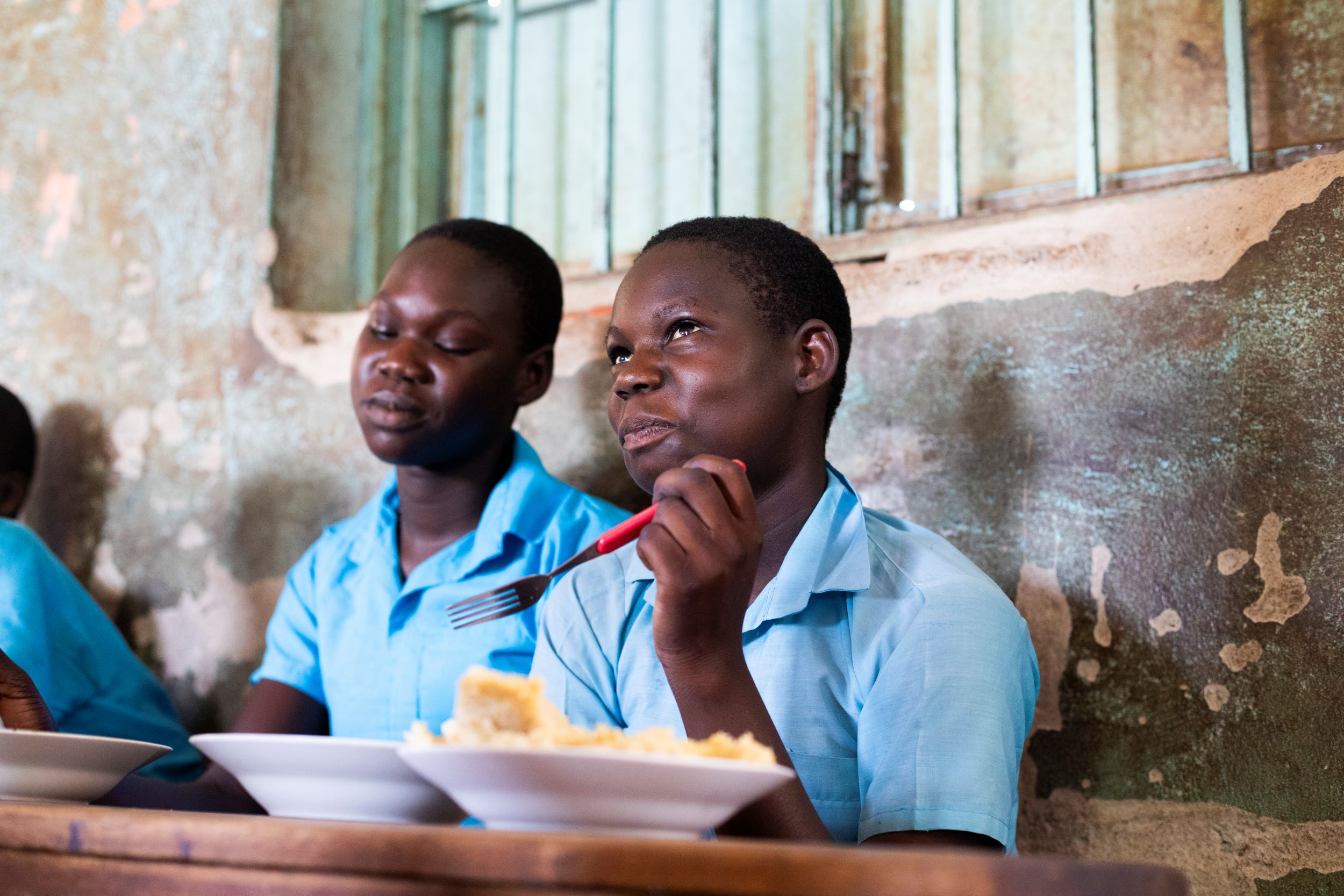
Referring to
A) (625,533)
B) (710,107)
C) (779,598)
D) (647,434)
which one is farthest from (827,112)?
(625,533)

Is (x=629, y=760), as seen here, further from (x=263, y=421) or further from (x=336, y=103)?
(x=336, y=103)

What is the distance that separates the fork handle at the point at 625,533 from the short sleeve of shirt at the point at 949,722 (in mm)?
296

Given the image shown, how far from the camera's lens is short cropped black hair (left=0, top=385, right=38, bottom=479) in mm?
2461

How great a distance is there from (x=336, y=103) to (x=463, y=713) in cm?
212

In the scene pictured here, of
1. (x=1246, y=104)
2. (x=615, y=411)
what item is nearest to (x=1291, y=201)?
(x=1246, y=104)

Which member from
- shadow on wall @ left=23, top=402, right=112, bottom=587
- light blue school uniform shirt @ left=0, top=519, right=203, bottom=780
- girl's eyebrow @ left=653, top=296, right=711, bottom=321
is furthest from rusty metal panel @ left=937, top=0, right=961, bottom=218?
shadow on wall @ left=23, top=402, right=112, bottom=587

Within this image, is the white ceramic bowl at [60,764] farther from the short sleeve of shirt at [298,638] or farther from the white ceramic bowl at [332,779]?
the short sleeve of shirt at [298,638]

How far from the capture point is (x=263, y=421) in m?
2.49

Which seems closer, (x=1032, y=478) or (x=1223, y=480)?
(x=1223, y=480)

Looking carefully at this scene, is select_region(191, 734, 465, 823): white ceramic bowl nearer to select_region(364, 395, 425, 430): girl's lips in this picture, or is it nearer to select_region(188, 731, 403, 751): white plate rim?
select_region(188, 731, 403, 751): white plate rim

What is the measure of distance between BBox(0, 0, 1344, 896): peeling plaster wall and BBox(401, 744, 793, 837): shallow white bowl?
97 cm

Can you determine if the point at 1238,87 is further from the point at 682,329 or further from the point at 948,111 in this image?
the point at 682,329

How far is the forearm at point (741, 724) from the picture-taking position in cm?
99

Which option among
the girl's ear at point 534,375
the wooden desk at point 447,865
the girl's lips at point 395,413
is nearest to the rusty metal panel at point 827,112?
the girl's ear at point 534,375
